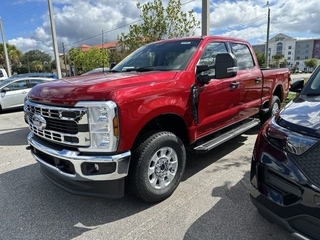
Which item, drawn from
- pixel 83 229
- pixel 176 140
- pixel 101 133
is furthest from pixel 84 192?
pixel 176 140

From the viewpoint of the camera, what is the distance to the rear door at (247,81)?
454 centimetres

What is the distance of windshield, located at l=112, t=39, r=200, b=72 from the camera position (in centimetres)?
361

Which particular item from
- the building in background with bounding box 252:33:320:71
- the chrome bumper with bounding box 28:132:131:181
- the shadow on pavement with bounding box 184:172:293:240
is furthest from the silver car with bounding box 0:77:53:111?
the building in background with bounding box 252:33:320:71

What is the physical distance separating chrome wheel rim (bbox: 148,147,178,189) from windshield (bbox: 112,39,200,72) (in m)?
1.16

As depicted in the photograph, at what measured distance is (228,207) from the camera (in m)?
2.97

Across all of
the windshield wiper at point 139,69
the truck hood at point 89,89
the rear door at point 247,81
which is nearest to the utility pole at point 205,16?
the rear door at point 247,81

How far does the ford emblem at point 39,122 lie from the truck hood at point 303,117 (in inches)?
95.6

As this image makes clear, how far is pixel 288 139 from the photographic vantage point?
2.00 metres

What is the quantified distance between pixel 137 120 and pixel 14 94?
9.84m

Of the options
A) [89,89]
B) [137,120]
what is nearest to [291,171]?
[137,120]

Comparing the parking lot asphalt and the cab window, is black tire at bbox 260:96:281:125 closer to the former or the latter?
the cab window

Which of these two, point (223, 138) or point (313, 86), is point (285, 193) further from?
point (223, 138)

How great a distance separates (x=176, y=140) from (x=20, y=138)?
502 cm

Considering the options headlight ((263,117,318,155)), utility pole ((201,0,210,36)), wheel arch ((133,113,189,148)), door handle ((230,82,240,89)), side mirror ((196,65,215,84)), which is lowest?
wheel arch ((133,113,189,148))
